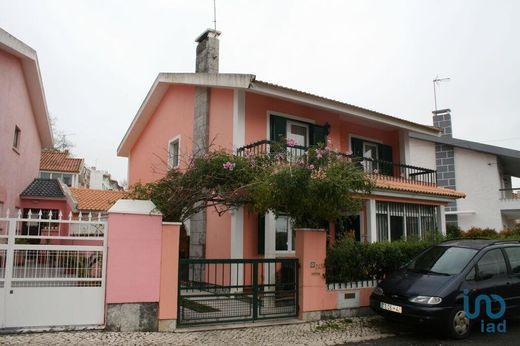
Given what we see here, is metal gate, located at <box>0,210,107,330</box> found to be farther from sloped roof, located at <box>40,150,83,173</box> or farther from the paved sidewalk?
sloped roof, located at <box>40,150,83,173</box>

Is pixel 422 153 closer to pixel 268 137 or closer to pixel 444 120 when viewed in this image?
pixel 444 120

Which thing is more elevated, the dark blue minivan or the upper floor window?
the upper floor window

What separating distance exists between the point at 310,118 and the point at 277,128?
1.50 metres

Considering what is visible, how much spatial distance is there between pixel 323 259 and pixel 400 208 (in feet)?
18.9

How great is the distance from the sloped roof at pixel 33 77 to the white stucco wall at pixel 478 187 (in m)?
20.4

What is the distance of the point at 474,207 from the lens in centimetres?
2331

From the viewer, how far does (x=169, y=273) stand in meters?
7.74

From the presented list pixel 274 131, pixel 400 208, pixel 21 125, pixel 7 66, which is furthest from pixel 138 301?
pixel 21 125

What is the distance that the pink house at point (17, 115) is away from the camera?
1407 centimetres

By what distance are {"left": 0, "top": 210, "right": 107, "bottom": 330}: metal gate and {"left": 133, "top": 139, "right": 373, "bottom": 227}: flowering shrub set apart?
70.4 inches

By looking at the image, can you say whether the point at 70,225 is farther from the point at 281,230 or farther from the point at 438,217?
the point at 438,217

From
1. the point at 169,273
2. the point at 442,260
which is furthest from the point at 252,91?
the point at 442,260

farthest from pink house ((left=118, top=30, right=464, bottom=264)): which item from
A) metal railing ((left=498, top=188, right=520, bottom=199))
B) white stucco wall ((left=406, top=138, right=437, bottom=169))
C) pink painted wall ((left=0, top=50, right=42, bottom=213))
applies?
metal railing ((left=498, top=188, right=520, bottom=199))

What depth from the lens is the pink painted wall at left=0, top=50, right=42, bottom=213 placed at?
1418 cm
